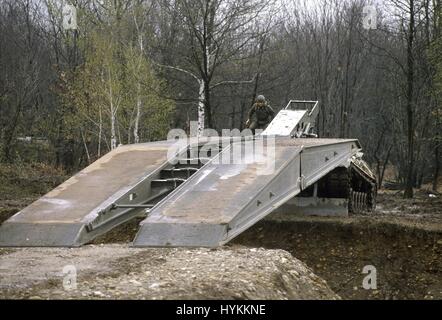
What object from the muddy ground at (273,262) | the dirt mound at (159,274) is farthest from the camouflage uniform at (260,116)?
the dirt mound at (159,274)

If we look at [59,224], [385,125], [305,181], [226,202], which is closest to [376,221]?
[305,181]

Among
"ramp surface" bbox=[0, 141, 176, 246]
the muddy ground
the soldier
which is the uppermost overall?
the soldier

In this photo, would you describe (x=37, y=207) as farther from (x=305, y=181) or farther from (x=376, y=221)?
(x=376, y=221)

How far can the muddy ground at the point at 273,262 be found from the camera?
531cm

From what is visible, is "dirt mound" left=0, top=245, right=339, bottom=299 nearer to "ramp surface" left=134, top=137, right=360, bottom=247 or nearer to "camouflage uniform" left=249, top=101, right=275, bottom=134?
"ramp surface" left=134, top=137, right=360, bottom=247

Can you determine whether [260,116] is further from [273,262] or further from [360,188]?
[273,262]

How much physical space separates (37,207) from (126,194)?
1.23m

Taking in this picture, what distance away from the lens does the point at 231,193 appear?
26.9 ft

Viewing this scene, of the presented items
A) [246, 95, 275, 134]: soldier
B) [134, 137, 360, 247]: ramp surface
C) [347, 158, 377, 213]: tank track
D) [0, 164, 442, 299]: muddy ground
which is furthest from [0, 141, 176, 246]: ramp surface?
[347, 158, 377, 213]: tank track

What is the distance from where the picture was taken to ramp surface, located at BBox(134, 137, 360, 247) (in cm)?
738

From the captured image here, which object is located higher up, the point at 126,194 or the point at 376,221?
the point at 126,194

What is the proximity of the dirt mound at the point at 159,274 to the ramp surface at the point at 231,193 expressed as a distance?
0.31m
